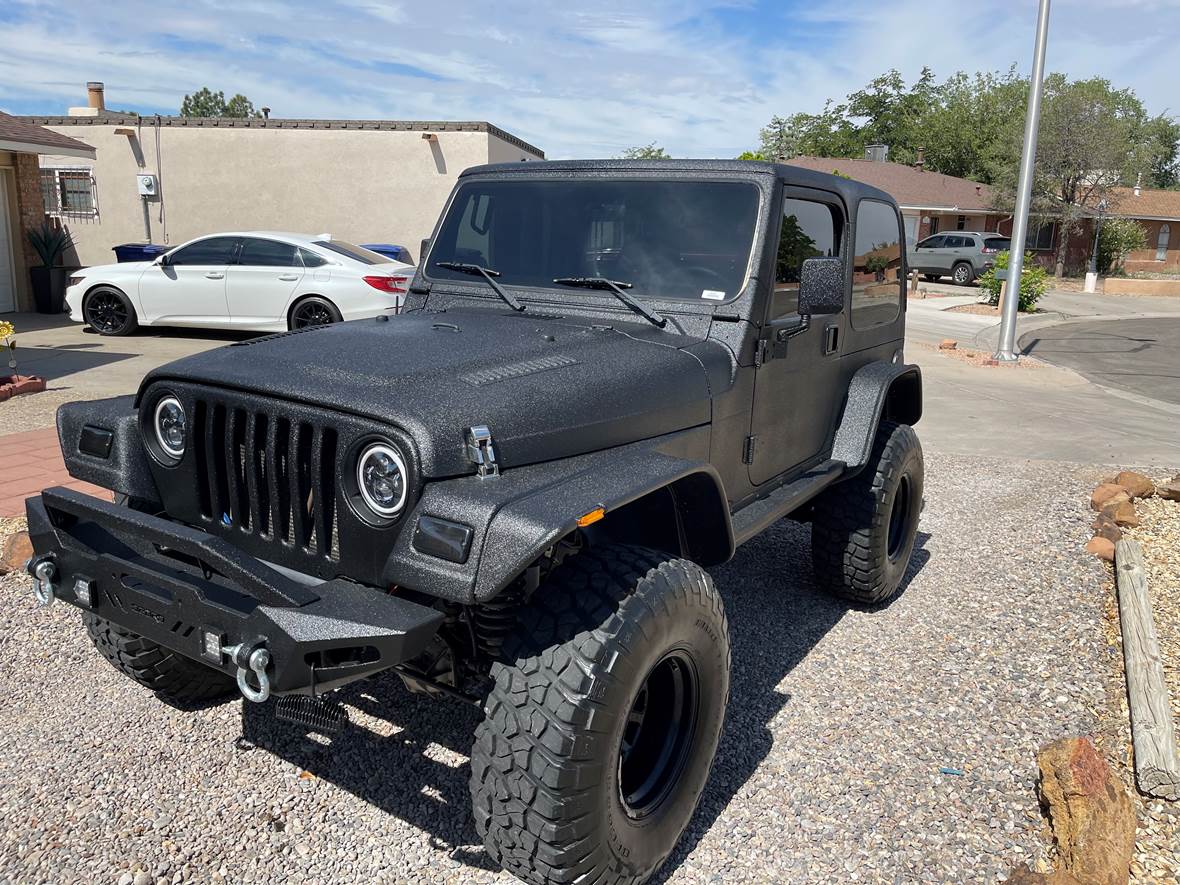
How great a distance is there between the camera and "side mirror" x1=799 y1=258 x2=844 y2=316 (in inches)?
132

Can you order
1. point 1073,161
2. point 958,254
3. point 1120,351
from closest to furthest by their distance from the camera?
1. point 1120,351
2. point 958,254
3. point 1073,161

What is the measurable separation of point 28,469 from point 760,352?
5.08 m

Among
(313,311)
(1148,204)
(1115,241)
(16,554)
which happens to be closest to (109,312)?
(313,311)

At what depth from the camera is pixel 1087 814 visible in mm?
2770

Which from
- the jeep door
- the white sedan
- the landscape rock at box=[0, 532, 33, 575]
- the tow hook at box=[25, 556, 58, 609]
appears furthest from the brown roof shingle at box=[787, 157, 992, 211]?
the tow hook at box=[25, 556, 58, 609]

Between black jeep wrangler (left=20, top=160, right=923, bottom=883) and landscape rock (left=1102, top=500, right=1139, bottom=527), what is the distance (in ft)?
11.5

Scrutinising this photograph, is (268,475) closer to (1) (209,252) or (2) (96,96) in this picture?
(1) (209,252)

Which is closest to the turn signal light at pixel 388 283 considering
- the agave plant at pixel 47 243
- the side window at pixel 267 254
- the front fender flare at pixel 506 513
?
the side window at pixel 267 254

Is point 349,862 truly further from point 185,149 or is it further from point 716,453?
point 185,149

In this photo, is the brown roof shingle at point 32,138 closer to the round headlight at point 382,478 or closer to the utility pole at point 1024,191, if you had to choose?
the round headlight at point 382,478

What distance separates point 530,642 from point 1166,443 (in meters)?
8.82

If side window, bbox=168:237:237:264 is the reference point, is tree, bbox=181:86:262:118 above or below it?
above

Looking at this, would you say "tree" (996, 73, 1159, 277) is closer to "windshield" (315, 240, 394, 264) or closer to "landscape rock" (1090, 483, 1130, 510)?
"windshield" (315, 240, 394, 264)

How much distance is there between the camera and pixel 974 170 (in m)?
54.3
